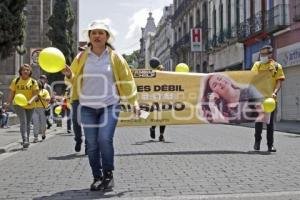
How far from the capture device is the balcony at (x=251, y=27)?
3180cm

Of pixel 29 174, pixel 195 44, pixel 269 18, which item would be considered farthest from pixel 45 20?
pixel 29 174

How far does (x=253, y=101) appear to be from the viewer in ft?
39.9

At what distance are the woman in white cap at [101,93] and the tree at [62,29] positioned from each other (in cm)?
4007

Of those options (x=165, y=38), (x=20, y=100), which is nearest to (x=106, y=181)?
(x=20, y=100)

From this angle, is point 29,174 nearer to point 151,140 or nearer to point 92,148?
point 92,148

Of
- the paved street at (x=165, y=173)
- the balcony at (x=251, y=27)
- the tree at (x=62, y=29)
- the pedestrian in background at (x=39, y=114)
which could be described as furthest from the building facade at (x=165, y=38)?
the paved street at (x=165, y=173)

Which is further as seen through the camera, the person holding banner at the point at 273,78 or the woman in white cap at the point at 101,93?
the person holding banner at the point at 273,78

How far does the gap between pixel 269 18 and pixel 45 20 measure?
23.6m

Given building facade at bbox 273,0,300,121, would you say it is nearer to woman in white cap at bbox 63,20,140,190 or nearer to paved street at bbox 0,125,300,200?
paved street at bbox 0,125,300,200

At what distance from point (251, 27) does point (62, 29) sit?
20.0 meters

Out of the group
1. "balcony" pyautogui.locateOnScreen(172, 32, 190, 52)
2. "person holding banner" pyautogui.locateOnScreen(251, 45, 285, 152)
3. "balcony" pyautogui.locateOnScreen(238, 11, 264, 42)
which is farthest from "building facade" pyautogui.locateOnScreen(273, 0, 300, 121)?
"balcony" pyautogui.locateOnScreen(172, 32, 190, 52)

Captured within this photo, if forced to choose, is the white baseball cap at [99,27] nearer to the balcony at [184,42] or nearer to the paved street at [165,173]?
the paved street at [165,173]

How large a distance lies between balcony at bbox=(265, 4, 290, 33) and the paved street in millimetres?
17744

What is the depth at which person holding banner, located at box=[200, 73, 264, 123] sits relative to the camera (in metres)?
12.3
